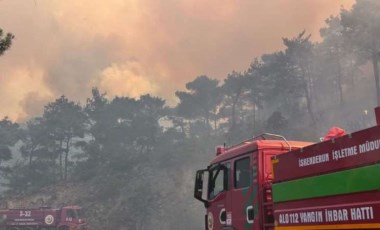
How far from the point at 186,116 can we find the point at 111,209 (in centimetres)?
2300

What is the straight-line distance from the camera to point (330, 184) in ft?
19.0

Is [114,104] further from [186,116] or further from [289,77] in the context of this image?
[289,77]

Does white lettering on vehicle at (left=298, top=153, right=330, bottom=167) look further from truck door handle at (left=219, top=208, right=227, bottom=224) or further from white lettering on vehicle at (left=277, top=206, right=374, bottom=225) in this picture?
truck door handle at (left=219, top=208, right=227, bottom=224)

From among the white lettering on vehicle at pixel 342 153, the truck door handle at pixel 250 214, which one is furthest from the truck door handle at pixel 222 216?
the white lettering on vehicle at pixel 342 153

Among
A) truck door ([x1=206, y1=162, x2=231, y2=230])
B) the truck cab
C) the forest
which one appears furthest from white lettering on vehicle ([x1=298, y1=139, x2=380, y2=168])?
the forest

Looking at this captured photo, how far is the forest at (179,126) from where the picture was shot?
5322cm

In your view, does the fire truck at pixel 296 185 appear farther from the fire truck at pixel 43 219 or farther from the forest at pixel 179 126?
the forest at pixel 179 126

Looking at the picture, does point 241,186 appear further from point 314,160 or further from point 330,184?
point 330,184

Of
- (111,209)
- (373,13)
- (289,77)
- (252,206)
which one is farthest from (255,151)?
(289,77)

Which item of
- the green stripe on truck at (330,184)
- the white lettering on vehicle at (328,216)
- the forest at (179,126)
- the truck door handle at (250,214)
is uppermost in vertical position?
the forest at (179,126)

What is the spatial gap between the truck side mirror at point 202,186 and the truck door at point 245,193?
0.97 metres

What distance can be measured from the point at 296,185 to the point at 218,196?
283 cm

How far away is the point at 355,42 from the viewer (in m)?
53.6

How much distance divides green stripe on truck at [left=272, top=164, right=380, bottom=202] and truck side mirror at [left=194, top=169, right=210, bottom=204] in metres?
2.59
